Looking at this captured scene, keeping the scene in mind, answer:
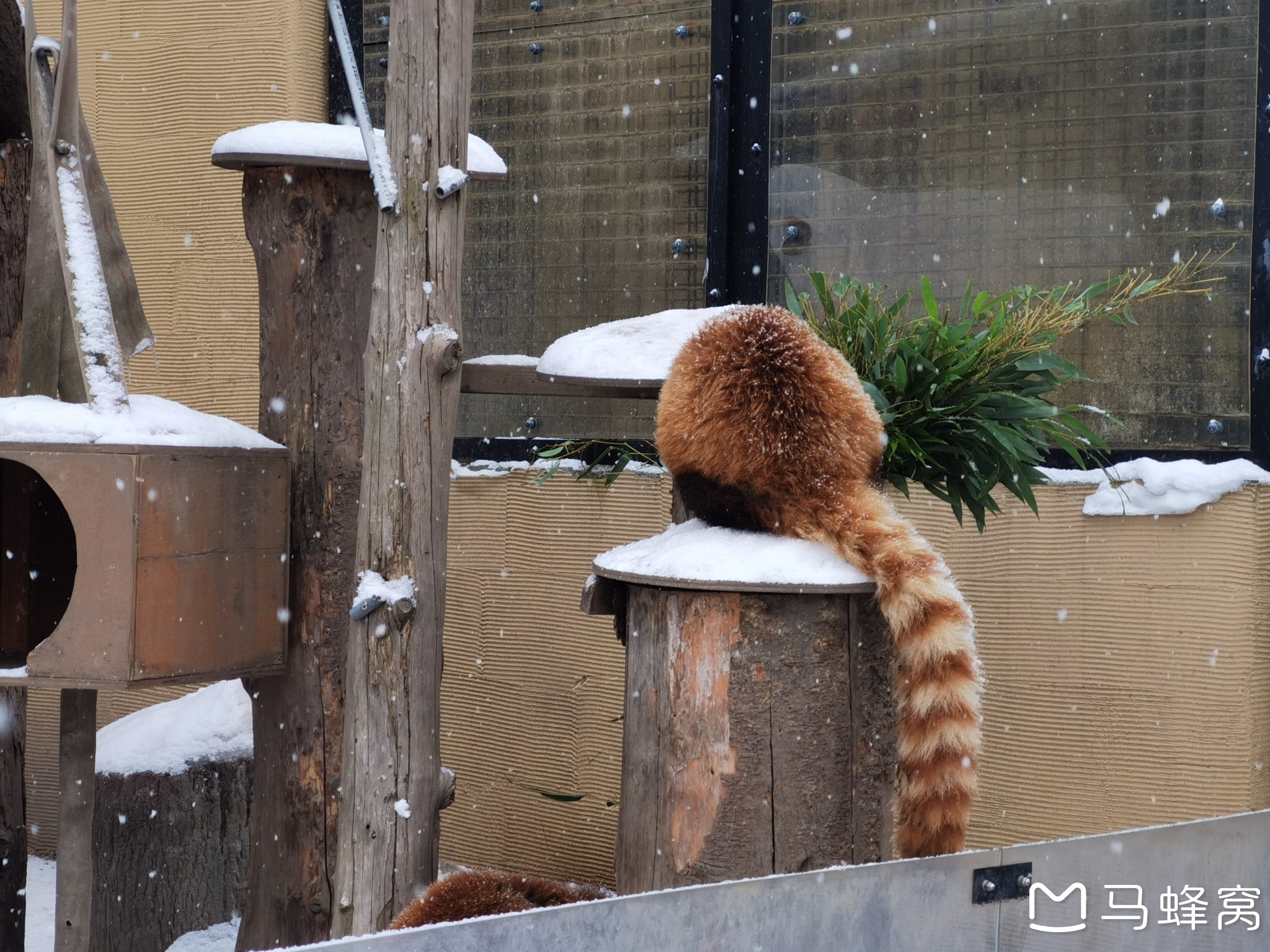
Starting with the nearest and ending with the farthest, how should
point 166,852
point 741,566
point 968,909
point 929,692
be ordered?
point 968,909
point 929,692
point 741,566
point 166,852

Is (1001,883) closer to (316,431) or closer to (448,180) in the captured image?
(448,180)

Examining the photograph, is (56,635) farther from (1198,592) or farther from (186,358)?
(1198,592)

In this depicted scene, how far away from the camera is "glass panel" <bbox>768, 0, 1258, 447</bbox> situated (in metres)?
3.65

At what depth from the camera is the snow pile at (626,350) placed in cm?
267

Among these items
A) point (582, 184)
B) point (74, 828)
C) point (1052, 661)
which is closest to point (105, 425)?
point (74, 828)

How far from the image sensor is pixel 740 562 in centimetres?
241

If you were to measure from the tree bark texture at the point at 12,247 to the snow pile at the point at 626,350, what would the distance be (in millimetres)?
1662

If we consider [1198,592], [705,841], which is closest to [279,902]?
[705,841]

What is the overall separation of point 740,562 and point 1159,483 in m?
1.73

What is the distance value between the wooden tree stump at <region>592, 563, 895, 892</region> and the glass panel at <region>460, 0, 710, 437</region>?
2005 millimetres

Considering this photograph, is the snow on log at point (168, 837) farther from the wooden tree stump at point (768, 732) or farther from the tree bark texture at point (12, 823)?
the wooden tree stump at point (768, 732)

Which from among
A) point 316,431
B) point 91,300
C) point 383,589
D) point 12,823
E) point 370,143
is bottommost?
point 12,823

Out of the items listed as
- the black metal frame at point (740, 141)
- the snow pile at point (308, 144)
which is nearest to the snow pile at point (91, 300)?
the snow pile at point (308, 144)

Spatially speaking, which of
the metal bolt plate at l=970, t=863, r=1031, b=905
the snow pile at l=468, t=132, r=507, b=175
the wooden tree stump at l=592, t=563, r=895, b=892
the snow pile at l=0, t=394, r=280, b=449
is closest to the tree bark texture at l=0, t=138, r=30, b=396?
the snow pile at l=0, t=394, r=280, b=449
